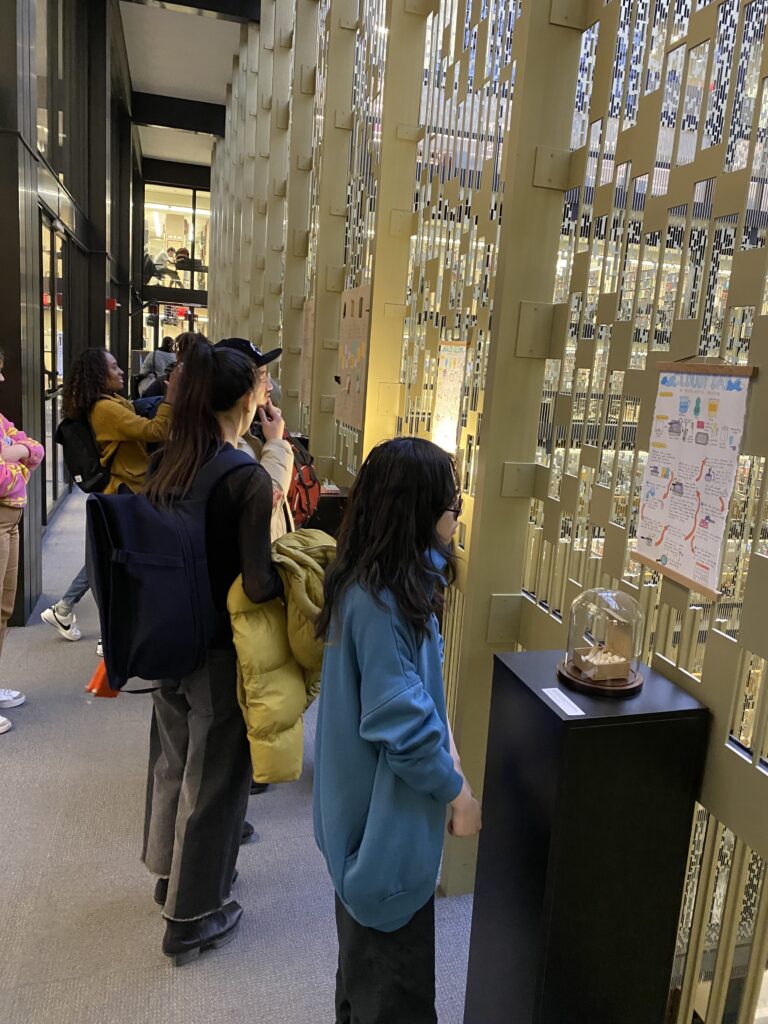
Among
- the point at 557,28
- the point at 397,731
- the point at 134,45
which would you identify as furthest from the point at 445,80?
the point at 134,45

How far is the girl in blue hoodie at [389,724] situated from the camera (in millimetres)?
1383

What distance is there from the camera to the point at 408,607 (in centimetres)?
139

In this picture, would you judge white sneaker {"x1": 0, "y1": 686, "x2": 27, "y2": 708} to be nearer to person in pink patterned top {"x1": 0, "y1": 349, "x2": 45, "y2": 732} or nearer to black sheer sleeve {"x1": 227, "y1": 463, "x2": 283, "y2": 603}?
person in pink patterned top {"x1": 0, "y1": 349, "x2": 45, "y2": 732}

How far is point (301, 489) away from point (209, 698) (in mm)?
1382

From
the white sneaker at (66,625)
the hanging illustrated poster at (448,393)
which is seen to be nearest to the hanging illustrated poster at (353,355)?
the hanging illustrated poster at (448,393)

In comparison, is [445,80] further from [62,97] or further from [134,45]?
[134,45]

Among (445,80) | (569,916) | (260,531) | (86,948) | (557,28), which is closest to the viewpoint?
(569,916)

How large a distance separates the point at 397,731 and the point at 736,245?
111 centimetres

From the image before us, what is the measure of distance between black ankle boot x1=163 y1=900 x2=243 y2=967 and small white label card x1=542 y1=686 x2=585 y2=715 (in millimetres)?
1388

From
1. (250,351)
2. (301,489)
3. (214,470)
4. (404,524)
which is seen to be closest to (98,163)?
(301,489)

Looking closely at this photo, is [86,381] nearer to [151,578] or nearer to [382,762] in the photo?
[151,578]

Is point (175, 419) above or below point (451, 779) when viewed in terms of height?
above

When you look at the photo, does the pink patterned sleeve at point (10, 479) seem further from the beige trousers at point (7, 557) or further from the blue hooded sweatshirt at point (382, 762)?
the blue hooded sweatshirt at point (382, 762)

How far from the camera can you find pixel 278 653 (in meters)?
1.96
